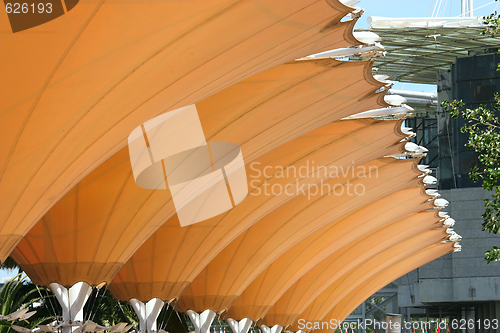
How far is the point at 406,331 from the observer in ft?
172

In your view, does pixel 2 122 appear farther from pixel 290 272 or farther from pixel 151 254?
pixel 290 272

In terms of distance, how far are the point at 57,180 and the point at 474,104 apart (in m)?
33.3

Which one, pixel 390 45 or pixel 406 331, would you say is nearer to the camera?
pixel 390 45

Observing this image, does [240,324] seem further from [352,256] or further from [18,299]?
[18,299]

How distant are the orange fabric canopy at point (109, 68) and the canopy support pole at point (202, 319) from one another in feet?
40.0

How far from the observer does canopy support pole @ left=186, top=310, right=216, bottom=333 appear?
854 inches

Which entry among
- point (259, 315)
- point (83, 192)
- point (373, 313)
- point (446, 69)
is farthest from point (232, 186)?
point (373, 313)

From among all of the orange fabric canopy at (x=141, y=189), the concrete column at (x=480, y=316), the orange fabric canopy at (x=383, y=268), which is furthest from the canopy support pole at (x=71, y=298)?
the concrete column at (x=480, y=316)

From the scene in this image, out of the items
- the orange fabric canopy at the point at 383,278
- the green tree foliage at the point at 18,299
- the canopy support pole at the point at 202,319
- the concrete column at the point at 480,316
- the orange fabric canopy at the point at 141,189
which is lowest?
the concrete column at the point at 480,316

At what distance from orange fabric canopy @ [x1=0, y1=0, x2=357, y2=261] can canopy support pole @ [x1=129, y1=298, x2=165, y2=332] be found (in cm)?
813

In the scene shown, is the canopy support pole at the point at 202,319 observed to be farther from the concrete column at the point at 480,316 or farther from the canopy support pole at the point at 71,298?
the concrete column at the point at 480,316

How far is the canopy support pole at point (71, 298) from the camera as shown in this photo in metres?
14.3

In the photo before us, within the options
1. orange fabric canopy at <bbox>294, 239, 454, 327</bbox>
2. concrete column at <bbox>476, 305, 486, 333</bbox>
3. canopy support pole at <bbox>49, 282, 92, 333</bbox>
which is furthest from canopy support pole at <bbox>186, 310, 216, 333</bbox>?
concrete column at <bbox>476, 305, 486, 333</bbox>

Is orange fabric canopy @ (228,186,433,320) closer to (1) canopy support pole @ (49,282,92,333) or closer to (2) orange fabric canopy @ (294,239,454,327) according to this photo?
(2) orange fabric canopy @ (294,239,454,327)
